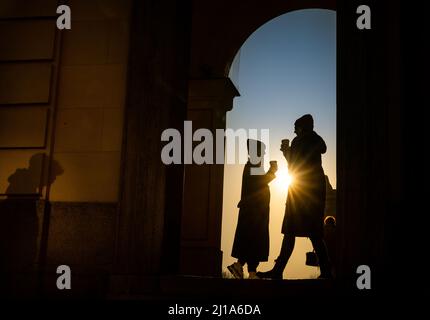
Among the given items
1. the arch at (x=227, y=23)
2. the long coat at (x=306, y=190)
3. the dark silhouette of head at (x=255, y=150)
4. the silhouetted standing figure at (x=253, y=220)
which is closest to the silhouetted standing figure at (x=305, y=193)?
the long coat at (x=306, y=190)

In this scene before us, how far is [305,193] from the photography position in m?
7.80

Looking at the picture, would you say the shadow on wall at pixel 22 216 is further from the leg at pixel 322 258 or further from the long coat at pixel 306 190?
the leg at pixel 322 258

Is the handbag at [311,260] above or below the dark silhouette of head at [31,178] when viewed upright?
below

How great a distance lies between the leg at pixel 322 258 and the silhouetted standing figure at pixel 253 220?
81.1 inches

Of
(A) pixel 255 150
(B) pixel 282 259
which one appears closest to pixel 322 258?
(B) pixel 282 259

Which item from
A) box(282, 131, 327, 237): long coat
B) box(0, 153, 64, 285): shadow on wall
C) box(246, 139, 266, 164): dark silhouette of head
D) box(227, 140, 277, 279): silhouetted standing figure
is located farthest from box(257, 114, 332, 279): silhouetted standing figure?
box(0, 153, 64, 285): shadow on wall

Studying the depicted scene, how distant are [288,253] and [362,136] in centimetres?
184

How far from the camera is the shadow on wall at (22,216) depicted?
700cm

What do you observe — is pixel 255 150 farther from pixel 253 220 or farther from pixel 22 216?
pixel 22 216

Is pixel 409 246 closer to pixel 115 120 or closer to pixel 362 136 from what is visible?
pixel 362 136

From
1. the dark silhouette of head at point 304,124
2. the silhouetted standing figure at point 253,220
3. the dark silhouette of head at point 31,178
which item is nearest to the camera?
the dark silhouette of head at point 31,178

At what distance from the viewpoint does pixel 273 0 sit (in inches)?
516

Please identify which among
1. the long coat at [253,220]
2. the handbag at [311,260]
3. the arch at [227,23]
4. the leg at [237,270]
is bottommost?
the leg at [237,270]

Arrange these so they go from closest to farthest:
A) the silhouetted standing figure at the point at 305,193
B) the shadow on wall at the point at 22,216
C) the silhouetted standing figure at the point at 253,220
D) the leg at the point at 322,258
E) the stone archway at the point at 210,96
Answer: the shadow on wall at the point at 22,216 → the leg at the point at 322,258 → the silhouetted standing figure at the point at 305,193 → the silhouetted standing figure at the point at 253,220 → the stone archway at the point at 210,96
